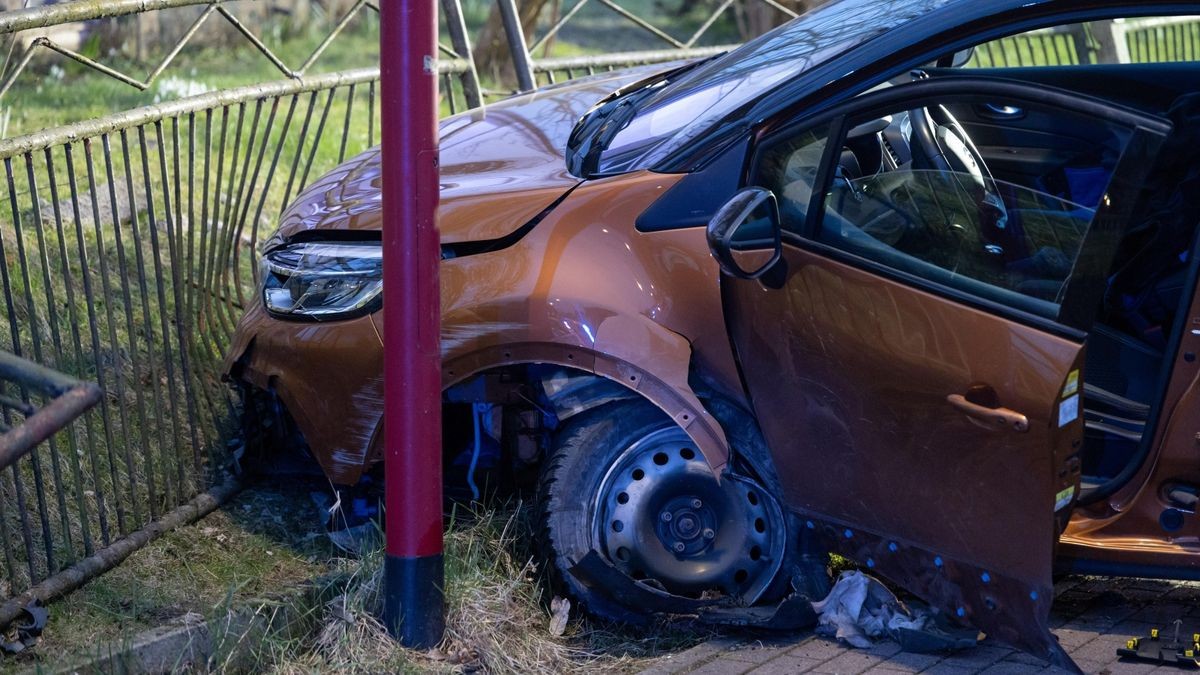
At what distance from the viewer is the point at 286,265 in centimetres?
399

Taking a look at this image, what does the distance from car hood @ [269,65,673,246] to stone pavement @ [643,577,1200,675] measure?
1300 millimetres

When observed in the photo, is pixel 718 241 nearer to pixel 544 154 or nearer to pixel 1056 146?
pixel 544 154

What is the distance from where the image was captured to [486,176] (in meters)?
3.87

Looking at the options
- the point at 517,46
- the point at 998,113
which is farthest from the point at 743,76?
the point at 517,46

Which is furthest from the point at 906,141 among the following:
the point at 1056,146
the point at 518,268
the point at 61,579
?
the point at 61,579

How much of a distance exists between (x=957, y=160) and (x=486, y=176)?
139 cm

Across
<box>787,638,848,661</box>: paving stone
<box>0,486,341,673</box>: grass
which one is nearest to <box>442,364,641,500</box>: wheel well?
<box>0,486,341,673</box>: grass

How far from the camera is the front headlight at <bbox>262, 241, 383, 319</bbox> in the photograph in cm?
376

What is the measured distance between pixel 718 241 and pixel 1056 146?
1.61 metres

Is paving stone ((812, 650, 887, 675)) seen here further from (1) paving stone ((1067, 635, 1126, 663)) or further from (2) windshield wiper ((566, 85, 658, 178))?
(2) windshield wiper ((566, 85, 658, 178))

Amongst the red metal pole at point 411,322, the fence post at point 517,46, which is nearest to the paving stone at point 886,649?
the red metal pole at point 411,322

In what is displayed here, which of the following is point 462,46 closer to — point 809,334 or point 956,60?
point 956,60

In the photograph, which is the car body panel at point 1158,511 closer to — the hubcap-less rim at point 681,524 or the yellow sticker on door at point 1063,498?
the yellow sticker on door at point 1063,498

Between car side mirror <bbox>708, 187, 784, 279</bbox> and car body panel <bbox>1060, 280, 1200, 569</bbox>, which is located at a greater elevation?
car side mirror <bbox>708, 187, 784, 279</bbox>
